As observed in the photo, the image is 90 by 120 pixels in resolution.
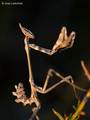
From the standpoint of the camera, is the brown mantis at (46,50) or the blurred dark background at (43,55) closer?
the brown mantis at (46,50)

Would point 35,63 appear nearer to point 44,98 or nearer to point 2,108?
point 44,98

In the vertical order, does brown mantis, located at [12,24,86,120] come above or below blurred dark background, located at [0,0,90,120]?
above

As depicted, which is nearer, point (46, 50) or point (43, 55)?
point (46, 50)

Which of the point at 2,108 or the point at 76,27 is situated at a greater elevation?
the point at 76,27

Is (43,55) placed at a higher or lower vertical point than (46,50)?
lower

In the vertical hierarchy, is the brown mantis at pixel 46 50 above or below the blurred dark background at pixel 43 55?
above

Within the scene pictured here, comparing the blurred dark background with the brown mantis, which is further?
the blurred dark background

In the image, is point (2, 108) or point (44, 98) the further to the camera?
point (44, 98)

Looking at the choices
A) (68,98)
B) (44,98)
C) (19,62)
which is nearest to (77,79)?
(68,98)
